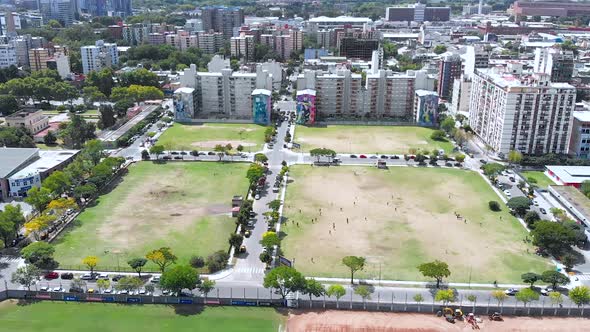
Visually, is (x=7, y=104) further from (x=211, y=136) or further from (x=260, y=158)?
(x=260, y=158)

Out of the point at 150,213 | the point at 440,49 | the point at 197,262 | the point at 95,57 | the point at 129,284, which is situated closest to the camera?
the point at 129,284

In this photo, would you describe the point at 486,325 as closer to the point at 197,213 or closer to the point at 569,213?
the point at 569,213

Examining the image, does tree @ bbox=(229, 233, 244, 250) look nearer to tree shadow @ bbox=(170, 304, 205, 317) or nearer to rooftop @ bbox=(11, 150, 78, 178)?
tree shadow @ bbox=(170, 304, 205, 317)

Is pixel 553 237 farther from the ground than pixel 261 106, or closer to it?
closer to it

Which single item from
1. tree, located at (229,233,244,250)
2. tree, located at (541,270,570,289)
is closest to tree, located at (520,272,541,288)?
tree, located at (541,270,570,289)

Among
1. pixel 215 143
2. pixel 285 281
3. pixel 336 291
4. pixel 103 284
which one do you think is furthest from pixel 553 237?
pixel 215 143

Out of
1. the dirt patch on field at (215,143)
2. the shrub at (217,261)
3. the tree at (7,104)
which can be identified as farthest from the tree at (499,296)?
the tree at (7,104)

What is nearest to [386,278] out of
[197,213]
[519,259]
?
[519,259]

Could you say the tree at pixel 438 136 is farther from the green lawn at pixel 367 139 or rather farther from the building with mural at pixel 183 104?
the building with mural at pixel 183 104
